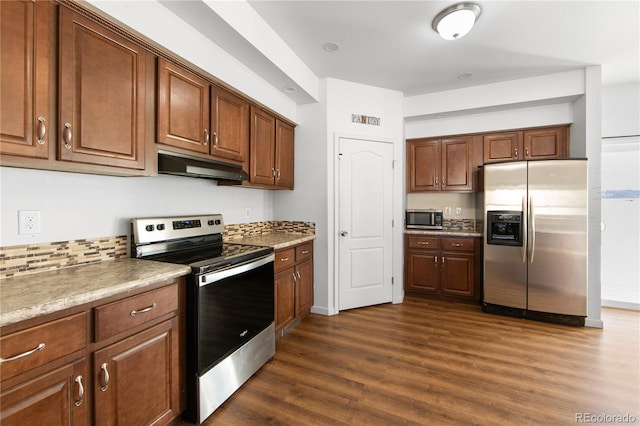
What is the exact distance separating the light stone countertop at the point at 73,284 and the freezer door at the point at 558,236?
11.7 feet

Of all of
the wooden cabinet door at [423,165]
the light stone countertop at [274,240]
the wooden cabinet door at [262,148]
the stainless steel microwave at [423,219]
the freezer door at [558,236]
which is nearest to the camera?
the light stone countertop at [274,240]

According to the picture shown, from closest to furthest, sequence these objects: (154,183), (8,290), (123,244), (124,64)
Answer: (8,290) → (124,64) → (123,244) → (154,183)

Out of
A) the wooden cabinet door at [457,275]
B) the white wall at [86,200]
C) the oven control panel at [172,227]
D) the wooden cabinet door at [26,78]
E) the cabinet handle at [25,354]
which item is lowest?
the wooden cabinet door at [457,275]

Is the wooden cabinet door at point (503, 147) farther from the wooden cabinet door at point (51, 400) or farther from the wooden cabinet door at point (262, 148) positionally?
the wooden cabinet door at point (51, 400)

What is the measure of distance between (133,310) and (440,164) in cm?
394

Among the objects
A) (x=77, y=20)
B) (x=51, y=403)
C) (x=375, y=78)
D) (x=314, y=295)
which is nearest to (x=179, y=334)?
(x=51, y=403)

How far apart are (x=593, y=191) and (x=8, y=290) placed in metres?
4.66

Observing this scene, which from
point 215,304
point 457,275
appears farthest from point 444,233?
point 215,304

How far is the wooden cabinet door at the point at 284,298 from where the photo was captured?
2.56 metres

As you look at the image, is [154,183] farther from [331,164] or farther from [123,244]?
[331,164]

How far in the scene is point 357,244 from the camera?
3465 mm

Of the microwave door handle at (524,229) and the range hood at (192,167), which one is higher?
the range hood at (192,167)

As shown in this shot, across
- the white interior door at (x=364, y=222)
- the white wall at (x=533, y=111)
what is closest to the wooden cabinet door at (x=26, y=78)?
the white interior door at (x=364, y=222)

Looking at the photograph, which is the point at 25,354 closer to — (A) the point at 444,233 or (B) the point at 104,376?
(B) the point at 104,376
